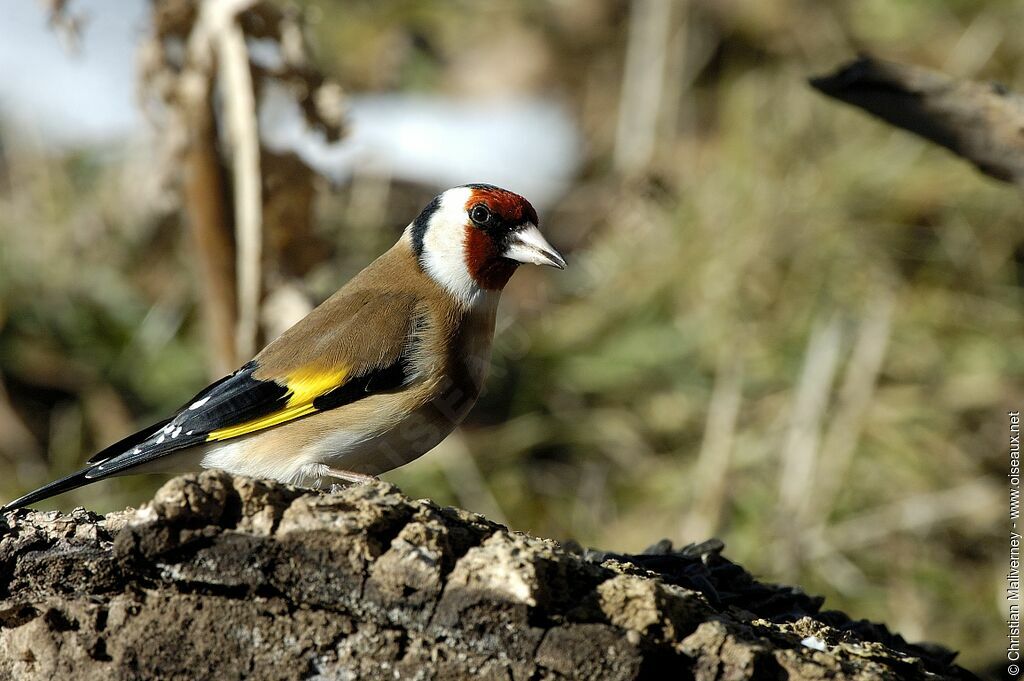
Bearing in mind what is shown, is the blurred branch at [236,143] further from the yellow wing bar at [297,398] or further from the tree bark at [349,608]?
the tree bark at [349,608]

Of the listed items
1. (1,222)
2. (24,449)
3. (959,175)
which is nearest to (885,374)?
(959,175)

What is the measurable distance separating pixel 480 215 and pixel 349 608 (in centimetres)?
155

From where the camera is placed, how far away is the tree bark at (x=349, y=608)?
74.6 inches

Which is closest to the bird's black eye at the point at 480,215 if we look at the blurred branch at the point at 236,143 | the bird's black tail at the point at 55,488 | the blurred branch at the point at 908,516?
the bird's black tail at the point at 55,488

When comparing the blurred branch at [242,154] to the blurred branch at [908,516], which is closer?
Result: the blurred branch at [242,154]

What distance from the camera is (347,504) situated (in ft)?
6.48

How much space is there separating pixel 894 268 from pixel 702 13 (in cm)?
252

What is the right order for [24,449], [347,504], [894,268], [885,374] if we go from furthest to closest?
[894,268] → [885,374] → [24,449] → [347,504]

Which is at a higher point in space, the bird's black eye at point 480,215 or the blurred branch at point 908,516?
the bird's black eye at point 480,215

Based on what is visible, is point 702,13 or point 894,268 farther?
point 702,13

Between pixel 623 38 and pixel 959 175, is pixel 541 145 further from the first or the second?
pixel 959 175

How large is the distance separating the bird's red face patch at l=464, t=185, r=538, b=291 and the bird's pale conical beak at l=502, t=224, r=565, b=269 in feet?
0.08

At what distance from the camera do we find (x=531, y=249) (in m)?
3.18

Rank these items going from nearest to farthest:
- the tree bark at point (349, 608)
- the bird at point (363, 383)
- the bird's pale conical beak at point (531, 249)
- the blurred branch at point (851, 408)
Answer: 1. the tree bark at point (349, 608)
2. the bird at point (363, 383)
3. the bird's pale conical beak at point (531, 249)
4. the blurred branch at point (851, 408)
